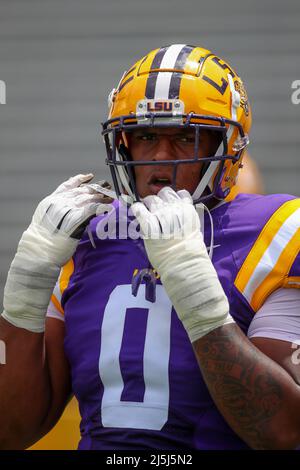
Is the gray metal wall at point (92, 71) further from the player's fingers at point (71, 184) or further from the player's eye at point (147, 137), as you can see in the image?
the player's eye at point (147, 137)

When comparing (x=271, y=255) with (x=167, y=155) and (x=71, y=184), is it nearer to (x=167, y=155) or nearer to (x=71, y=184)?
(x=167, y=155)

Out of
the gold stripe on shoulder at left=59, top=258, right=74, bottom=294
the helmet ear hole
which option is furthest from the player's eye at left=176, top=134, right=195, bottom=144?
the gold stripe on shoulder at left=59, top=258, right=74, bottom=294

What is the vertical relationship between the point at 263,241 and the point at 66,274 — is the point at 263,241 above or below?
above

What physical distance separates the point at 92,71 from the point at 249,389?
8.73ft

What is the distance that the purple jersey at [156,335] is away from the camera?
170 cm

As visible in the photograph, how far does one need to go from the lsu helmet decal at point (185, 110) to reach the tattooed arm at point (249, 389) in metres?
0.38

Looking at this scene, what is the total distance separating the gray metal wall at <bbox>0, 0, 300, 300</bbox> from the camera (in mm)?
3855

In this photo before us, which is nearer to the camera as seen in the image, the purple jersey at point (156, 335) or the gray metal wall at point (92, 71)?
the purple jersey at point (156, 335)

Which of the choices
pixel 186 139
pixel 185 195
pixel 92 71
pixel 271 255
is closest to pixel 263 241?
pixel 271 255

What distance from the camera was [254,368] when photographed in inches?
62.7

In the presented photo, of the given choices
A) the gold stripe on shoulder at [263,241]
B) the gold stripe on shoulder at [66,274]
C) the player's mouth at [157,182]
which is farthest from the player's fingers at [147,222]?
the gold stripe on shoulder at [66,274]

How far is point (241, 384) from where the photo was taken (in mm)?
1595

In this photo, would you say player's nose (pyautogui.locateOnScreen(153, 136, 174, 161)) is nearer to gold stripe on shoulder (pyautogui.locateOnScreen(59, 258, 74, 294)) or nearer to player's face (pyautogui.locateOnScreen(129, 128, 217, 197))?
player's face (pyautogui.locateOnScreen(129, 128, 217, 197))

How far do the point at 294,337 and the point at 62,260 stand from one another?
1.77ft
